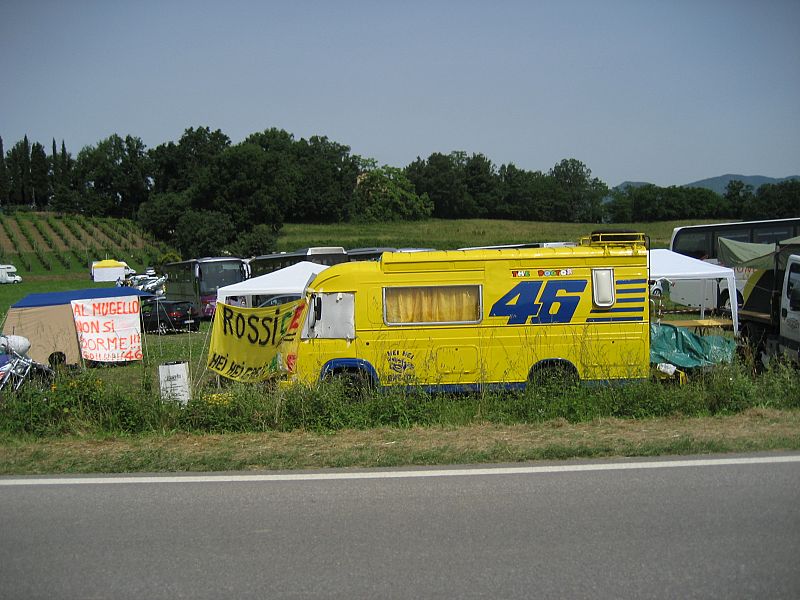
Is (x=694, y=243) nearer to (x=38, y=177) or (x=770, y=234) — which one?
(x=770, y=234)

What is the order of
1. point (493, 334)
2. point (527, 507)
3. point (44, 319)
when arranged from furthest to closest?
point (44, 319), point (493, 334), point (527, 507)

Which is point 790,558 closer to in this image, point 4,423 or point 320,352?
point 320,352

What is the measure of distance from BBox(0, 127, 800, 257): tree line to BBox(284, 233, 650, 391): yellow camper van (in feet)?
256

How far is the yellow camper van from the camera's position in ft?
35.0

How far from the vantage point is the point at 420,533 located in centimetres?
498

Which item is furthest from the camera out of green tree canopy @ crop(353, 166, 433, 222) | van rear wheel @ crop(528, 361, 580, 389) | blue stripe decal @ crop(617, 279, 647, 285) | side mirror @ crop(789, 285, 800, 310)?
green tree canopy @ crop(353, 166, 433, 222)

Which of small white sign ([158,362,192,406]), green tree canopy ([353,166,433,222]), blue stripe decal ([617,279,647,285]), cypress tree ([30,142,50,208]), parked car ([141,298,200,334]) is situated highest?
cypress tree ([30,142,50,208])

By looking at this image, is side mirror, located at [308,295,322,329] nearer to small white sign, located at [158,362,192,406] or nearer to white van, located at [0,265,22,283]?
small white sign, located at [158,362,192,406]

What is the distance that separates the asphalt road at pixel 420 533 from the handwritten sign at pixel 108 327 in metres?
11.8

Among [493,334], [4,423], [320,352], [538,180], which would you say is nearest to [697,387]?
[493,334]

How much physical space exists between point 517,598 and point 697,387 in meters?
5.88

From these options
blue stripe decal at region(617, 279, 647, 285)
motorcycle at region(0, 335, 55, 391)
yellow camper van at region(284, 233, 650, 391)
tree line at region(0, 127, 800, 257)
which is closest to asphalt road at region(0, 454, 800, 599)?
yellow camper van at region(284, 233, 650, 391)

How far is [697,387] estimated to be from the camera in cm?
895

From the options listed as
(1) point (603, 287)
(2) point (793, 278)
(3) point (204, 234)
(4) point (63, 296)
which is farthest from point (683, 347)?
Answer: (3) point (204, 234)
